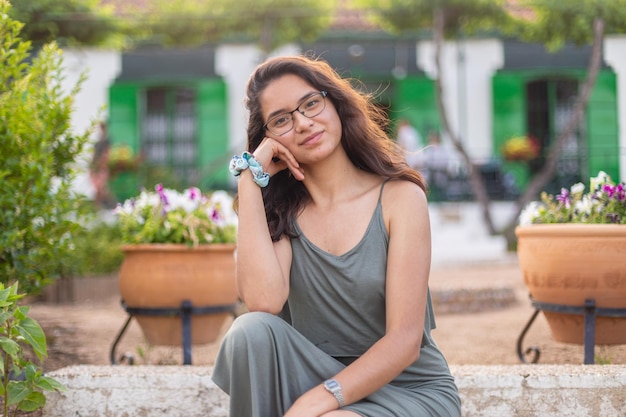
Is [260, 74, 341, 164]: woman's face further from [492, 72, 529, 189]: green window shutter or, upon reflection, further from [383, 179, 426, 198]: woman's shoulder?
[492, 72, 529, 189]: green window shutter

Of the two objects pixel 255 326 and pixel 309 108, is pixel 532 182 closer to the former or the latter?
pixel 309 108

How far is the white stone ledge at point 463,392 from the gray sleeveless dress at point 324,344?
60cm

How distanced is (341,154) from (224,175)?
44.1 ft

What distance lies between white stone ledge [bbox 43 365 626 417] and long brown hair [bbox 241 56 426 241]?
0.83 meters

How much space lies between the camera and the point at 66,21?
27.1 feet

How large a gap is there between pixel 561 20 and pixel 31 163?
10.7m

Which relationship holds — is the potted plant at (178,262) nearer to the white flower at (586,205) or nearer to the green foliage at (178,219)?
the green foliage at (178,219)

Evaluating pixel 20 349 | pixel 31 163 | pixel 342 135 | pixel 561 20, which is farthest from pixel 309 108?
pixel 561 20

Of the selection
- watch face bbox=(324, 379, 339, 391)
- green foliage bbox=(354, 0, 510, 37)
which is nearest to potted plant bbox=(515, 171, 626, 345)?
watch face bbox=(324, 379, 339, 391)

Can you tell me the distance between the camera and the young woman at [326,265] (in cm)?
208

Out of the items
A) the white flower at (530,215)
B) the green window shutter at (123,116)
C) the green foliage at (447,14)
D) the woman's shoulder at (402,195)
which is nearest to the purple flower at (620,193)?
the white flower at (530,215)

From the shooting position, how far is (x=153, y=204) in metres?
4.23

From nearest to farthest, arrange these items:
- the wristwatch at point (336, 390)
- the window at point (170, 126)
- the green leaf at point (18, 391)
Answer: the wristwatch at point (336, 390) < the green leaf at point (18, 391) < the window at point (170, 126)

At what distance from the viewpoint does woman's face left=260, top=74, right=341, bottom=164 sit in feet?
7.57
